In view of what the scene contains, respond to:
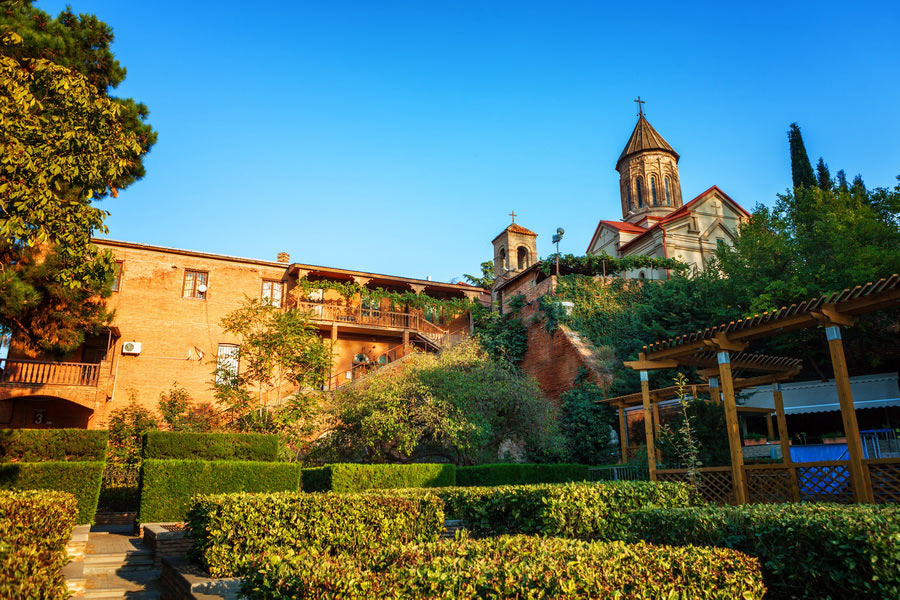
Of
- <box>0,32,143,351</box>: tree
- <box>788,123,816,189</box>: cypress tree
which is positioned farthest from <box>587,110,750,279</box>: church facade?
<box>0,32,143,351</box>: tree

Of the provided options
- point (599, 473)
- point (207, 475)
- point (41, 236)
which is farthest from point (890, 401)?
point (41, 236)

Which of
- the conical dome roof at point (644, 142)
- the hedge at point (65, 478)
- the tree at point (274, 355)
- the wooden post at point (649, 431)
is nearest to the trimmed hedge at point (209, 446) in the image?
the hedge at point (65, 478)

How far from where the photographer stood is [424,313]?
101 feet

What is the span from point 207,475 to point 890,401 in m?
20.0

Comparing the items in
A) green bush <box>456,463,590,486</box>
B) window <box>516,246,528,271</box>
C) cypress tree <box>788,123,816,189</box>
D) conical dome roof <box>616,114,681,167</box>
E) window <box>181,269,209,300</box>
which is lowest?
green bush <box>456,463,590,486</box>

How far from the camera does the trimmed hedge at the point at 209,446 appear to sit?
13.7 meters

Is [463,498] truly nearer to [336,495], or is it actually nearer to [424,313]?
[336,495]

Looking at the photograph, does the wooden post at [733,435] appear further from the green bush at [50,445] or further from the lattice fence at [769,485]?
the green bush at [50,445]

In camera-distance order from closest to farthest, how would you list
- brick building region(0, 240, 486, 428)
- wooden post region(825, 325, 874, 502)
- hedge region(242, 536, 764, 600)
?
hedge region(242, 536, 764, 600), wooden post region(825, 325, 874, 502), brick building region(0, 240, 486, 428)

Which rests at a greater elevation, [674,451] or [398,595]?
[674,451]

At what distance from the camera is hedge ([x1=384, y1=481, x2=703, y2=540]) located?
309 inches

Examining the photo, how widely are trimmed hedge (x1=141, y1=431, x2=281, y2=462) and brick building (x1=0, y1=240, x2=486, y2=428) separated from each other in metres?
7.44

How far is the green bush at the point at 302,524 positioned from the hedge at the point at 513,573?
3241 mm

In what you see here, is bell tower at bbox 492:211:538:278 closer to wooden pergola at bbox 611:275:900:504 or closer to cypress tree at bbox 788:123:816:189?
cypress tree at bbox 788:123:816:189
